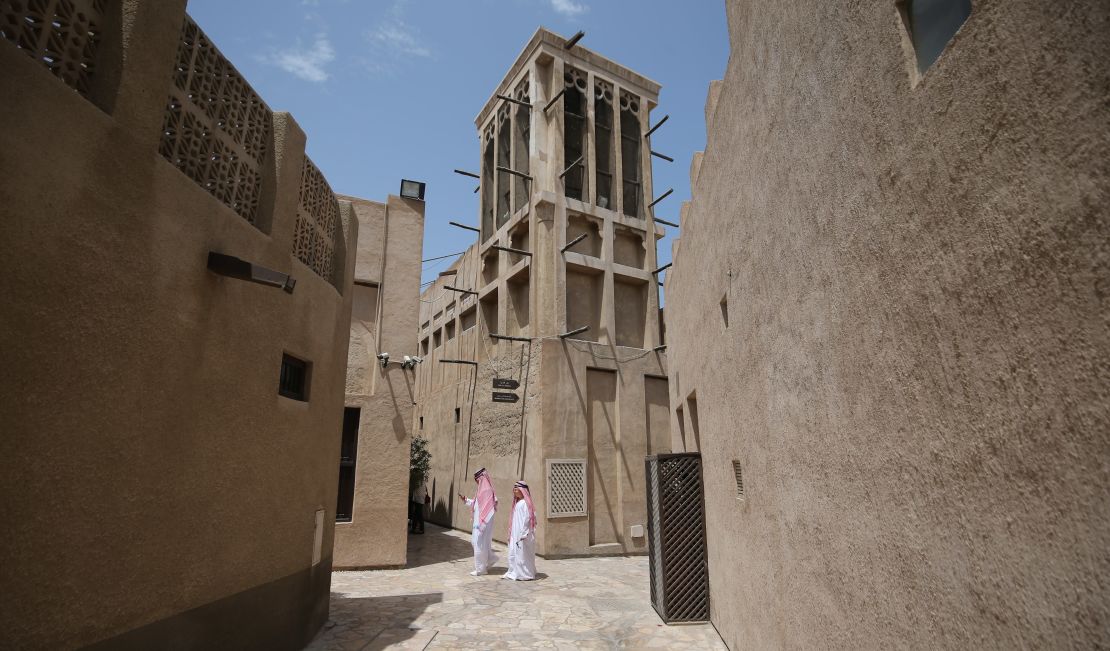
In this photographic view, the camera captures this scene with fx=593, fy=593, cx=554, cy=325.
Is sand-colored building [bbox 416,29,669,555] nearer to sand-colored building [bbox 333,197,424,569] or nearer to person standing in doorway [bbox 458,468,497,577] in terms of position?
person standing in doorway [bbox 458,468,497,577]

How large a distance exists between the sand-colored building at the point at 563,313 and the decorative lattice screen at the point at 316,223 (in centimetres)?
686

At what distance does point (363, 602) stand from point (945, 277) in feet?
25.4

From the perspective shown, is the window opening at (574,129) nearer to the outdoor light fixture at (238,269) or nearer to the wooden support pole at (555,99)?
the wooden support pole at (555,99)

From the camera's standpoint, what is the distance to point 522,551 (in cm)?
966

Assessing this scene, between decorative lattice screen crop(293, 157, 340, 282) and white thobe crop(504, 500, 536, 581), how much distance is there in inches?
207

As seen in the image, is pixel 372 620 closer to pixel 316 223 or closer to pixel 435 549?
pixel 316 223

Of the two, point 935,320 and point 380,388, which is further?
point 380,388

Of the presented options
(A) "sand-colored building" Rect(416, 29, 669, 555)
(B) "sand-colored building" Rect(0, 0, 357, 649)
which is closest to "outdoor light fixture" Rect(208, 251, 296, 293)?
(B) "sand-colored building" Rect(0, 0, 357, 649)

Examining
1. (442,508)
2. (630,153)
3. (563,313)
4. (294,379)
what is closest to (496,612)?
(294,379)

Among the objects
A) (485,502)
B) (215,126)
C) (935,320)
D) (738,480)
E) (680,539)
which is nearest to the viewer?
(935,320)

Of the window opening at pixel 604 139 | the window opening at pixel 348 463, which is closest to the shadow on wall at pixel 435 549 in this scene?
the window opening at pixel 348 463

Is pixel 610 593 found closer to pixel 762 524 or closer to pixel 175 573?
pixel 762 524

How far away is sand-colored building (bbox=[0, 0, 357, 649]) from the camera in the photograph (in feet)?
8.95

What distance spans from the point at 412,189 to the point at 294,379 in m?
6.74
